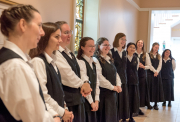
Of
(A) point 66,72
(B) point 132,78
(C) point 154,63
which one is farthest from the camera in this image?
(C) point 154,63

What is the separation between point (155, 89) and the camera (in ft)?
17.9

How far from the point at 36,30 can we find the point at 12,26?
122 mm

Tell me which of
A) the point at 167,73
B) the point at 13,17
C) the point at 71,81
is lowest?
the point at 167,73

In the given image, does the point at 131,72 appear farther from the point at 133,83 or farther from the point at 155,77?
the point at 155,77

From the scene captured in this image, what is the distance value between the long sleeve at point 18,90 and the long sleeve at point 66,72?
115cm

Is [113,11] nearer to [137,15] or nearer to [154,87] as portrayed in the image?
[154,87]

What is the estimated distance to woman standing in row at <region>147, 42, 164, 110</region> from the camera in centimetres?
529

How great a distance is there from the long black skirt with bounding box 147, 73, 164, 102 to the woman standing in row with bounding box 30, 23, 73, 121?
3.89 metres

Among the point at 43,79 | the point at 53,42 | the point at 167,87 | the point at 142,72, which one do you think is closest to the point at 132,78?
the point at 142,72

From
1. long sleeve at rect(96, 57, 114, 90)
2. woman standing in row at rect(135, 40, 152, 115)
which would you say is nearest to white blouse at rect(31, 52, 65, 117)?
long sleeve at rect(96, 57, 114, 90)

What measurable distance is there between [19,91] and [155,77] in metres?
4.88

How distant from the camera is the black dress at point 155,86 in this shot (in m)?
5.32

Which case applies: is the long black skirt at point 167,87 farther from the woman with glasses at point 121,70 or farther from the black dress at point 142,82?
the woman with glasses at point 121,70

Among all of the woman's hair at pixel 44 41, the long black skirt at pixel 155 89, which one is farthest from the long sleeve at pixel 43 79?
the long black skirt at pixel 155 89
